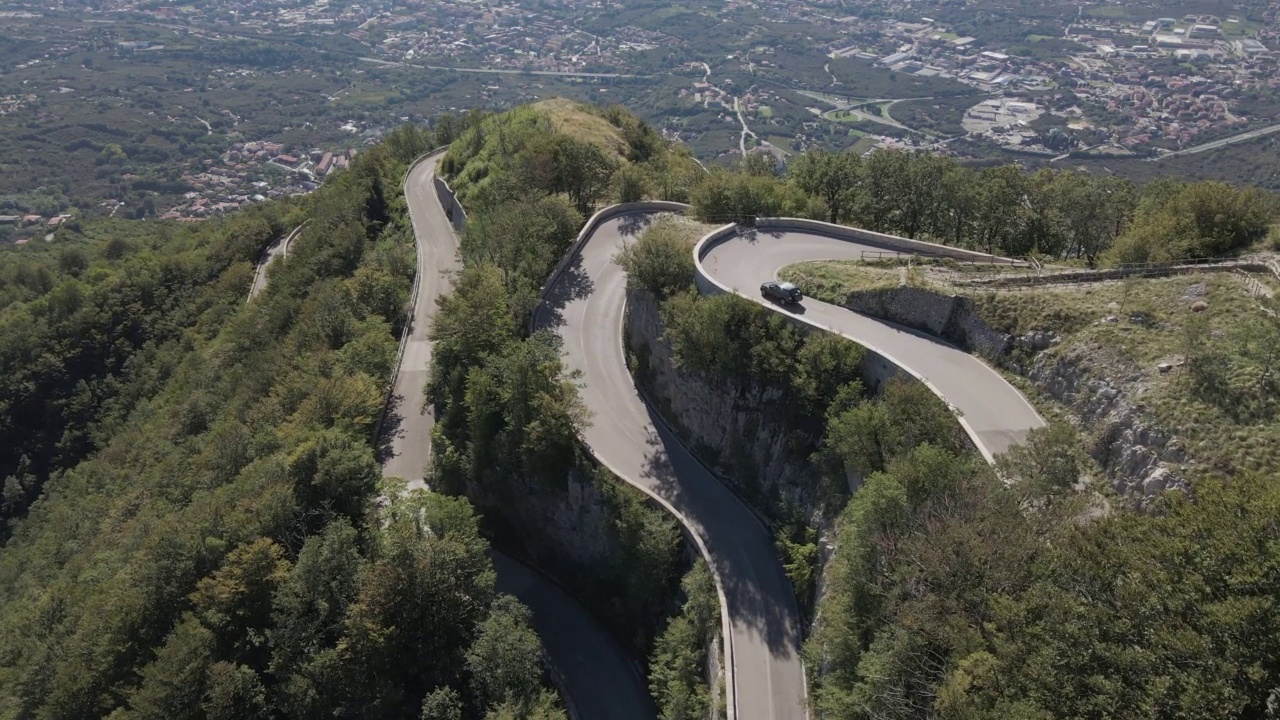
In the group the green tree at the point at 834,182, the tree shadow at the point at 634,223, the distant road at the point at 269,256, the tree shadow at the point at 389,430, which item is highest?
the green tree at the point at 834,182

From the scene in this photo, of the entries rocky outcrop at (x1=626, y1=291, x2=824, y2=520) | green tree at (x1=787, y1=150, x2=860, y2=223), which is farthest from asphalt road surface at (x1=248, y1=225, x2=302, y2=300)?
green tree at (x1=787, y1=150, x2=860, y2=223)

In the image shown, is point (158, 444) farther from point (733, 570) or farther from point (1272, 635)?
point (1272, 635)

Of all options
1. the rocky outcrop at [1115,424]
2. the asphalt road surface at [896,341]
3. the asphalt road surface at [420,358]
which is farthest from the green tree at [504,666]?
the rocky outcrop at [1115,424]

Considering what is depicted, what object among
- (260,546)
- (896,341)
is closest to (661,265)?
(896,341)

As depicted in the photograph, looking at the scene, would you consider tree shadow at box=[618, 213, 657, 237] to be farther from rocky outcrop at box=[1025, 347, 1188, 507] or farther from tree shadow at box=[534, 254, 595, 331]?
rocky outcrop at box=[1025, 347, 1188, 507]

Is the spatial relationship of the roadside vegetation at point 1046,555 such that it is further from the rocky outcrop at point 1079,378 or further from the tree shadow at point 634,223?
the tree shadow at point 634,223
